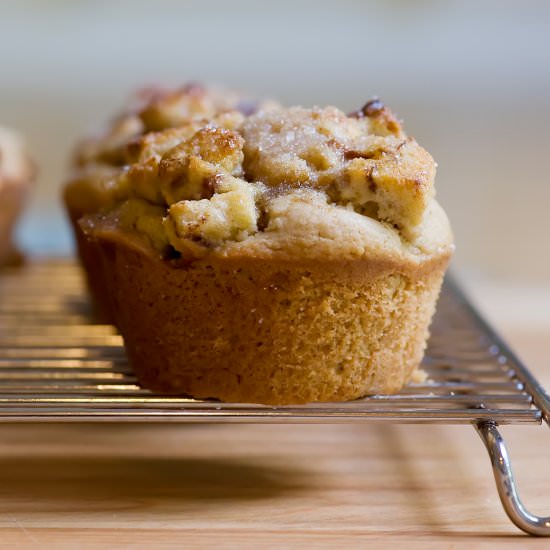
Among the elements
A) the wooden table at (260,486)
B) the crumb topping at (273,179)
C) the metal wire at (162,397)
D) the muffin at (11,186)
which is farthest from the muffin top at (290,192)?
the muffin at (11,186)

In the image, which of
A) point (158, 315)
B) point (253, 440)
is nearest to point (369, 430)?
point (253, 440)

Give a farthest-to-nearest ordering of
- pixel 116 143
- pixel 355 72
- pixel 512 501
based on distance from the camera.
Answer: pixel 355 72
pixel 116 143
pixel 512 501

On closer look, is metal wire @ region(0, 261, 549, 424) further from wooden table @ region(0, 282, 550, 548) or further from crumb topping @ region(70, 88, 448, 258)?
crumb topping @ region(70, 88, 448, 258)

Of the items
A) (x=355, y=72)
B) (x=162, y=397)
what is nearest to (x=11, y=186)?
(x=162, y=397)

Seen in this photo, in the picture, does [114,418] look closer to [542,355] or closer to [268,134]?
[268,134]

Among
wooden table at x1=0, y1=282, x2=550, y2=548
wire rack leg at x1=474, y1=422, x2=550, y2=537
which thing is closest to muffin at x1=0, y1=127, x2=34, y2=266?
wooden table at x1=0, y1=282, x2=550, y2=548

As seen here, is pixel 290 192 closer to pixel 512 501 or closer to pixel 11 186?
pixel 512 501

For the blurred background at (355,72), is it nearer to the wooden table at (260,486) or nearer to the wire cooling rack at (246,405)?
the wire cooling rack at (246,405)

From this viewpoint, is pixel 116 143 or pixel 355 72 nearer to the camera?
pixel 116 143
